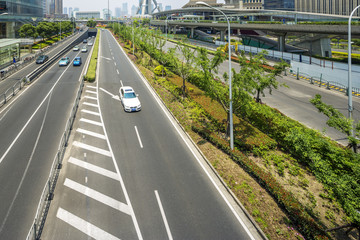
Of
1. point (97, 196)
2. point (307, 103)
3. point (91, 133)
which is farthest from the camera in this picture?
point (307, 103)

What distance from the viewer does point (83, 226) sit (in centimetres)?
1010

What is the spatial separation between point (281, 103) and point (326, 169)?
63.6 feet

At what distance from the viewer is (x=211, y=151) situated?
16484 mm

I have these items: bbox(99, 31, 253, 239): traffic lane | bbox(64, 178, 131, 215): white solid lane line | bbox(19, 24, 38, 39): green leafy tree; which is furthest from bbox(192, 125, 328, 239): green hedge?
bbox(19, 24, 38, 39): green leafy tree

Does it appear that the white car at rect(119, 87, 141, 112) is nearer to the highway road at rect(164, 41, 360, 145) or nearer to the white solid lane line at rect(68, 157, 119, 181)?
the white solid lane line at rect(68, 157, 119, 181)

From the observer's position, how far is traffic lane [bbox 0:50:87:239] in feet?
35.3

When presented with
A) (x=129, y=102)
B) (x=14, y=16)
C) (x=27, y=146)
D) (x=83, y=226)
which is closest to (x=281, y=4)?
(x=14, y=16)

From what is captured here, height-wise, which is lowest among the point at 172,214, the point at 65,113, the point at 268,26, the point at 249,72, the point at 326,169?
the point at 172,214

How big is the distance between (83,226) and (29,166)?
7036mm

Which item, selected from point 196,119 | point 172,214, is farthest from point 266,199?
point 196,119

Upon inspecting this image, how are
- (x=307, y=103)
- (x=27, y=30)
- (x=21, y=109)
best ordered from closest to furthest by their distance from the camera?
(x=21, y=109) → (x=307, y=103) → (x=27, y=30)

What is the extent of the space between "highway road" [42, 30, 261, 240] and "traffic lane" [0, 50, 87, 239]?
3.72 feet

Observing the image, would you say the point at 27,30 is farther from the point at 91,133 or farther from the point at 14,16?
the point at 91,133

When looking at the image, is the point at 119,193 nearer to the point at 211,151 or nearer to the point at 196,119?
the point at 211,151
